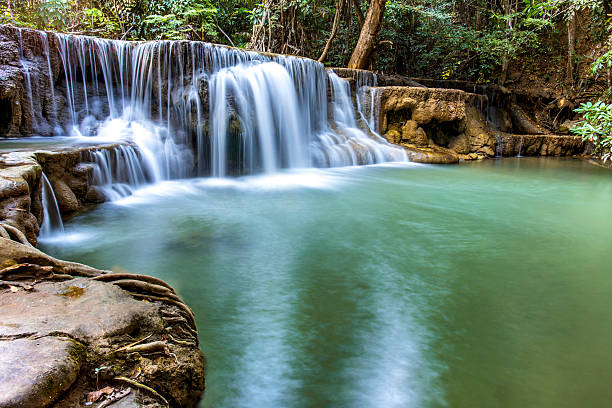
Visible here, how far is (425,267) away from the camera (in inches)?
149

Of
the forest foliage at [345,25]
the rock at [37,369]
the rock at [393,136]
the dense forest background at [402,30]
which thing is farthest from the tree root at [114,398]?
the dense forest background at [402,30]

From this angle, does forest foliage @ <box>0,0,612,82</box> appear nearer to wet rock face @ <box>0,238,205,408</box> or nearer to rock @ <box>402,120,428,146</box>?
rock @ <box>402,120,428,146</box>

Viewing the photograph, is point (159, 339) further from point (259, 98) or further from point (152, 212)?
point (259, 98)

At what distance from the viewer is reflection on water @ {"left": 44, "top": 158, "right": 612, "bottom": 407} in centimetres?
217

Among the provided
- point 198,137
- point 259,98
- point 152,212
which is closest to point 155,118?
point 198,137

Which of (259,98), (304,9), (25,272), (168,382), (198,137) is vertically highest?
(304,9)

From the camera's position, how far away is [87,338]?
1.58m

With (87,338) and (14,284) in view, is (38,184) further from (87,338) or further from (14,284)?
(87,338)

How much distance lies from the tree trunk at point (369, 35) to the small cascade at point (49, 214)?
430 inches

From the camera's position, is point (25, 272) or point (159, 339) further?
point (25, 272)

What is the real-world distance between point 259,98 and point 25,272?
25.1ft

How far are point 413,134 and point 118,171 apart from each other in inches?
319

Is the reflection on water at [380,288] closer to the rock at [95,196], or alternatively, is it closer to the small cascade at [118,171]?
the rock at [95,196]

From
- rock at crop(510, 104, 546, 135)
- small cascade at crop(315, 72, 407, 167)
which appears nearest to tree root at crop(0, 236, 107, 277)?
small cascade at crop(315, 72, 407, 167)
